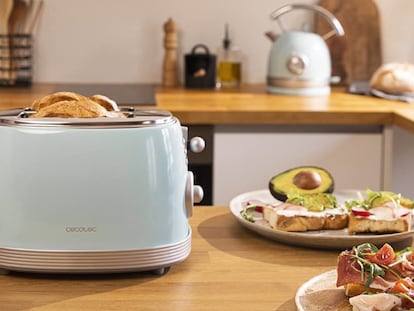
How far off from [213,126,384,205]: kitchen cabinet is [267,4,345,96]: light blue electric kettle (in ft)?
1.13

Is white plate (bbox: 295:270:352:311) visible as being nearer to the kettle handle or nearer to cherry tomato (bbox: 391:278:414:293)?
cherry tomato (bbox: 391:278:414:293)

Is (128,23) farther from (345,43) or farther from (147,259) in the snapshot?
(147,259)

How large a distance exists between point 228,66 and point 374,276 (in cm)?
228

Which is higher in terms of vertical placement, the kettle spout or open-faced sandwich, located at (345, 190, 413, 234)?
the kettle spout

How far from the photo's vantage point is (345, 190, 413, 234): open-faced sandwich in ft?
4.46

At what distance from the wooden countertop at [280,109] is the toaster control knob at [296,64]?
0.10m

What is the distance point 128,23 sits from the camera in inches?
132

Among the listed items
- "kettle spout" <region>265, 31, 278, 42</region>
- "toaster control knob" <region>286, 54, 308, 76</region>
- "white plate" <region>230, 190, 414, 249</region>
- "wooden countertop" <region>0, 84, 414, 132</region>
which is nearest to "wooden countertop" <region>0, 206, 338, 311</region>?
"white plate" <region>230, 190, 414, 249</region>

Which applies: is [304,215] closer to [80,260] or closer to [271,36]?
[80,260]

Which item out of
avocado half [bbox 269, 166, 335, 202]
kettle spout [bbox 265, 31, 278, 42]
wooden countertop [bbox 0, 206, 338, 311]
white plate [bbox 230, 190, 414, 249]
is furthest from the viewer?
kettle spout [bbox 265, 31, 278, 42]

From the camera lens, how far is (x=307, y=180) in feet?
5.17

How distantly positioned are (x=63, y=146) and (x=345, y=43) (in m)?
2.31

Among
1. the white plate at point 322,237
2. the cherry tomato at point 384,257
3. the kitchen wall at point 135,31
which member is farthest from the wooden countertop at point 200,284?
the kitchen wall at point 135,31

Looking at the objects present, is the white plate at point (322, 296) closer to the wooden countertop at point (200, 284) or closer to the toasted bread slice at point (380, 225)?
the wooden countertop at point (200, 284)
